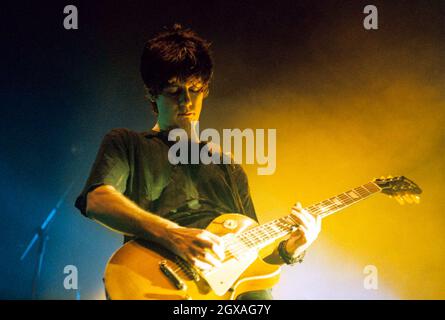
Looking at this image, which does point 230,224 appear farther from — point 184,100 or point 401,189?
point 401,189

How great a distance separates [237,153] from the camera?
2.48 metres

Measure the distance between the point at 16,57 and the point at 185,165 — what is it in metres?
1.33

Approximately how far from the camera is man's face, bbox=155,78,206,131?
2188 mm

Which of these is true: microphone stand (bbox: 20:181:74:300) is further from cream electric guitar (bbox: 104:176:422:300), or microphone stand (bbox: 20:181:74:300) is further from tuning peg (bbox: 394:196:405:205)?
tuning peg (bbox: 394:196:405:205)

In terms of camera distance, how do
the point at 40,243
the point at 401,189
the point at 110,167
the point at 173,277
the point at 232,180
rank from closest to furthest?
the point at 173,277, the point at 110,167, the point at 232,180, the point at 401,189, the point at 40,243

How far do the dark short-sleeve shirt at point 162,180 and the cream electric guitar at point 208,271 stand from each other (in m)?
0.15

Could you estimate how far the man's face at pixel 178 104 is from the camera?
2.19m

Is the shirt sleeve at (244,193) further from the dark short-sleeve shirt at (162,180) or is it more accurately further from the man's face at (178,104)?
the man's face at (178,104)

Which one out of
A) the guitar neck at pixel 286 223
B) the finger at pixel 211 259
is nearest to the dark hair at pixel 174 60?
the guitar neck at pixel 286 223

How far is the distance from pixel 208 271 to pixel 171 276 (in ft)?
0.47

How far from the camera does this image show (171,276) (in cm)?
162

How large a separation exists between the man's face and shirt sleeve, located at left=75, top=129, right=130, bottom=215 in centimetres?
24

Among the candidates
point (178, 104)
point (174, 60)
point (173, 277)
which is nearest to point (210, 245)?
point (173, 277)
